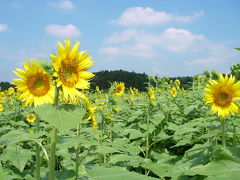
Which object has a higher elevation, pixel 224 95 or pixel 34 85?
pixel 34 85

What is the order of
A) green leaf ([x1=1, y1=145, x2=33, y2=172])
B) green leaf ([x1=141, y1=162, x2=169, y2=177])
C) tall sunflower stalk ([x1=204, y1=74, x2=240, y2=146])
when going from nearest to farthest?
green leaf ([x1=1, y1=145, x2=33, y2=172]), tall sunflower stalk ([x1=204, y1=74, x2=240, y2=146]), green leaf ([x1=141, y1=162, x2=169, y2=177])

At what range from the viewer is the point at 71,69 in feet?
5.88

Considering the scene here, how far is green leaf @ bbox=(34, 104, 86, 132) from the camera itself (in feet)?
4.25

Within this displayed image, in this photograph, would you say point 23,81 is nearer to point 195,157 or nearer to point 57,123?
point 57,123

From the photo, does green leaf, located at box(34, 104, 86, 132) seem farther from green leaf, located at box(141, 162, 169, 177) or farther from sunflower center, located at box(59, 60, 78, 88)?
green leaf, located at box(141, 162, 169, 177)

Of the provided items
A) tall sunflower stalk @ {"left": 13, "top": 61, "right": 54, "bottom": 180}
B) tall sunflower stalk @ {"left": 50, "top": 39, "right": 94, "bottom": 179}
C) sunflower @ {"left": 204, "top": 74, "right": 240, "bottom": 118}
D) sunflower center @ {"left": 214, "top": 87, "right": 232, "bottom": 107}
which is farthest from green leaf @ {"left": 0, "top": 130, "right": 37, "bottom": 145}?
sunflower center @ {"left": 214, "top": 87, "right": 232, "bottom": 107}

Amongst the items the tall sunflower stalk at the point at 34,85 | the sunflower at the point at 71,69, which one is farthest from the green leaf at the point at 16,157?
the sunflower at the point at 71,69

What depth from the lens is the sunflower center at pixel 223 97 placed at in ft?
10.7

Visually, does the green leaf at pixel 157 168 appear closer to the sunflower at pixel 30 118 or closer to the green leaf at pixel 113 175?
the green leaf at pixel 113 175

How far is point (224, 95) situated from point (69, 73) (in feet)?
7.27

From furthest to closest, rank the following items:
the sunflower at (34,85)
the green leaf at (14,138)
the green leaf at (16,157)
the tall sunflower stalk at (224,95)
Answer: the tall sunflower stalk at (224,95)
the green leaf at (16,157)
the sunflower at (34,85)
the green leaf at (14,138)

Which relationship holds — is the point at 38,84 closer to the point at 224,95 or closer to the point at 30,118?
the point at 224,95

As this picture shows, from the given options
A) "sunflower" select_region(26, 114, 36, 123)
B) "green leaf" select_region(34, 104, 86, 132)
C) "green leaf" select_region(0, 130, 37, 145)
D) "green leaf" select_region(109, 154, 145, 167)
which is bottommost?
"green leaf" select_region(109, 154, 145, 167)

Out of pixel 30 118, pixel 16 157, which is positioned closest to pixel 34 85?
pixel 16 157
